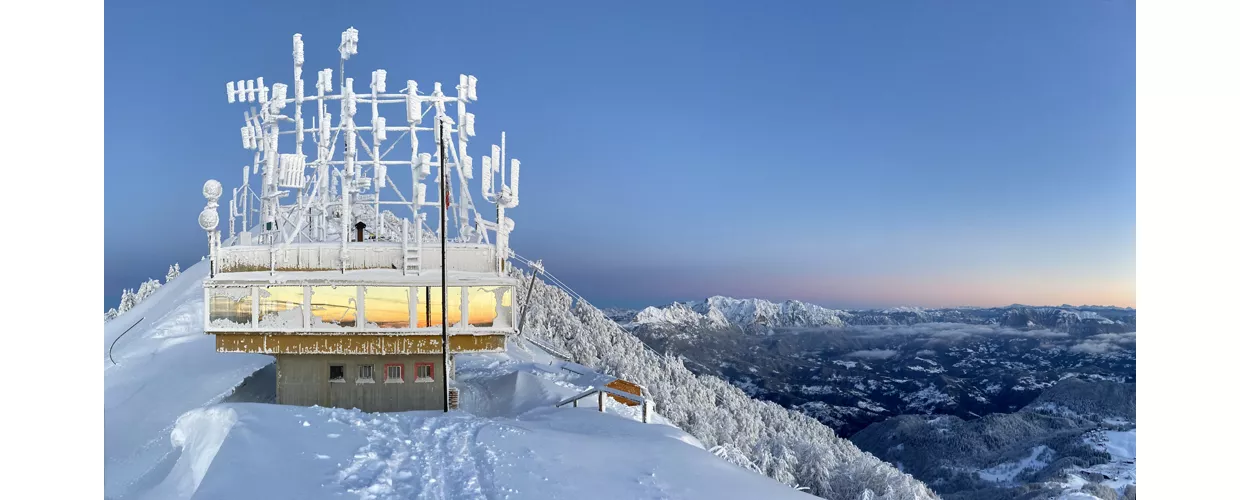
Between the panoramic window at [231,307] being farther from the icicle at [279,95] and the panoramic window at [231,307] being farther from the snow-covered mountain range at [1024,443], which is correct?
the snow-covered mountain range at [1024,443]

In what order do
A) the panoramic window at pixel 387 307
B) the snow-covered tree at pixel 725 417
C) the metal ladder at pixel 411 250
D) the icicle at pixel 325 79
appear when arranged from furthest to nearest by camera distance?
the snow-covered tree at pixel 725 417 → the icicle at pixel 325 79 → the panoramic window at pixel 387 307 → the metal ladder at pixel 411 250

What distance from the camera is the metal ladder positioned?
22359mm

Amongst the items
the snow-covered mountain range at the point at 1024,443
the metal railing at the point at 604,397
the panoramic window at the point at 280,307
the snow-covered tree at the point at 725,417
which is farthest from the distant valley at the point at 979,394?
the panoramic window at the point at 280,307

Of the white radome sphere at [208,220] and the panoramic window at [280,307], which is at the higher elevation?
the white radome sphere at [208,220]

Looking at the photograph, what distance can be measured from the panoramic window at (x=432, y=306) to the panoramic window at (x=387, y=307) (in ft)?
1.61

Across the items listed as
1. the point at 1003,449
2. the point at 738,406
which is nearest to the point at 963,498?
the point at 1003,449

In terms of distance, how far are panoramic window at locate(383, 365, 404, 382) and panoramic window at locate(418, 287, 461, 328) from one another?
2.33 meters

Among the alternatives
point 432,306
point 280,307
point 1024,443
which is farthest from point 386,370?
point 1024,443

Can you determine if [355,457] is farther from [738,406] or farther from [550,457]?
[738,406]

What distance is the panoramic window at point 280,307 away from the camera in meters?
22.8

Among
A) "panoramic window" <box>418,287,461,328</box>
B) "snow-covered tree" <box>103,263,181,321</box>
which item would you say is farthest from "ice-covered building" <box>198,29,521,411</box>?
"snow-covered tree" <box>103,263,181,321</box>

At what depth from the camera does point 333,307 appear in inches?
894

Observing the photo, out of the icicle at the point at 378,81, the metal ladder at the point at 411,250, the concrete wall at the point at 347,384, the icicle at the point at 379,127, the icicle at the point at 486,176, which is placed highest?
the icicle at the point at 378,81
